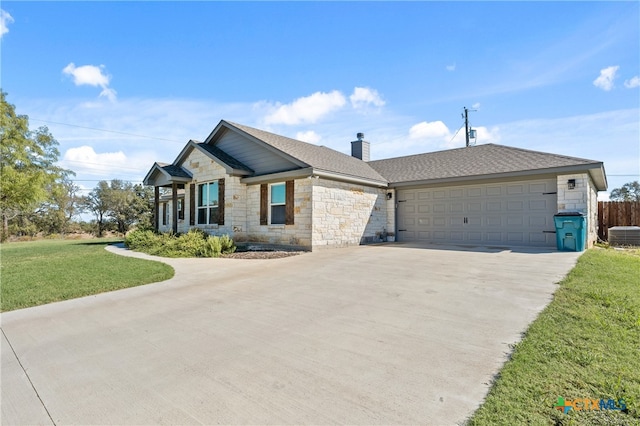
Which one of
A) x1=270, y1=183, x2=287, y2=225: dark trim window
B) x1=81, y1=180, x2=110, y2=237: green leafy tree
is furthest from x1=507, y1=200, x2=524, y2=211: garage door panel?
x1=81, y1=180, x2=110, y2=237: green leafy tree

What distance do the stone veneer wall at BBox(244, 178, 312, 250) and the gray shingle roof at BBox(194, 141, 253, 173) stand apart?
941mm

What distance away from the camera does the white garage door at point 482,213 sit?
10.9 meters

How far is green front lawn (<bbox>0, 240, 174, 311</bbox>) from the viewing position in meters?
6.17

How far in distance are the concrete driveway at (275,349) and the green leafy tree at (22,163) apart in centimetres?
2656

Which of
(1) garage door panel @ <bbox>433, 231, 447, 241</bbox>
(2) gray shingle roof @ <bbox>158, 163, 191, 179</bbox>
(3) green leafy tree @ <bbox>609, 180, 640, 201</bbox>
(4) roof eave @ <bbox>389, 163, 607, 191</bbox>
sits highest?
(3) green leafy tree @ <bbox>609, 180, 640, 201</bbox>

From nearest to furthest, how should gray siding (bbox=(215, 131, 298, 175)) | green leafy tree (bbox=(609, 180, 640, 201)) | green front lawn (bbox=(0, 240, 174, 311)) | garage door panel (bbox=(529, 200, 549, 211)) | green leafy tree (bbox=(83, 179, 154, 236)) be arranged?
green front lawn (bbox=(0, 240, 174, 311)) < garage door panel (bbox=(529, 200, 549, 211)) < gray siding (bbox=(215, 131, 298, 175)) < green leafy tree (bbox=(83, 179, 154, 236)) < green leafy tree (bbox=(609, 180, 640, 201))

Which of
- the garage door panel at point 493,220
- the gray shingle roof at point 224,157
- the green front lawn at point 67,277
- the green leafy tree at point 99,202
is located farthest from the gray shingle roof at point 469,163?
the green leafy tree at point 99,202

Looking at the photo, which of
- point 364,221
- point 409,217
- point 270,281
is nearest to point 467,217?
point 409,217

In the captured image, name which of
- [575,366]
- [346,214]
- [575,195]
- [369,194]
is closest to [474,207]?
[575,195]

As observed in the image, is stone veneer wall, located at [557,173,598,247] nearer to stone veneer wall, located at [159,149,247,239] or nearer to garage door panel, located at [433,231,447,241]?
garage door panel, located at [433,231,447,241]

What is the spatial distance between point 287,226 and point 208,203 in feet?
14.4

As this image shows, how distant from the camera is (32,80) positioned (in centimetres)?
1459

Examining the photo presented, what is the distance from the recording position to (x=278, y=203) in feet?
40.4

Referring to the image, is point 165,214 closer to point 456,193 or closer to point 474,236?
point 456,193
